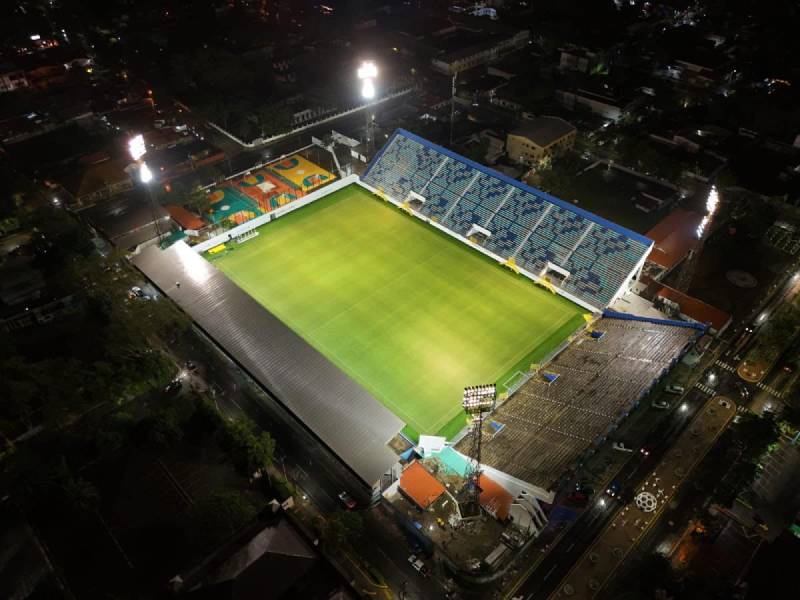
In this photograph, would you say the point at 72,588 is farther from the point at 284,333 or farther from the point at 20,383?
the point at 284,333

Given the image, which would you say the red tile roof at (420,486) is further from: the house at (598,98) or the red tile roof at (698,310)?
the house at (598,98)

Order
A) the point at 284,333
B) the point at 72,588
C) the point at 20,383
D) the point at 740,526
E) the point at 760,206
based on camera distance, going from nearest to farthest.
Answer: the point at 72,588
the point at 740,526
the point at 20,383
the point at 284,333
the point at 760,206

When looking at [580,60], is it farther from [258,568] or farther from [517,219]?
[258,568]

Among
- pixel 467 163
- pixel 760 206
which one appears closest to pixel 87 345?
pixel 467 163

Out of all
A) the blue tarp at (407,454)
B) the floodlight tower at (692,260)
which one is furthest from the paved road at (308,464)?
the floodlight tower at (692,260)

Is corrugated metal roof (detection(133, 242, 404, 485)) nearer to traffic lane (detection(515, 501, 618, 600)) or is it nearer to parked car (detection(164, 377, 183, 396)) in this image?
parked car (detection(164, 377, 183, 396))

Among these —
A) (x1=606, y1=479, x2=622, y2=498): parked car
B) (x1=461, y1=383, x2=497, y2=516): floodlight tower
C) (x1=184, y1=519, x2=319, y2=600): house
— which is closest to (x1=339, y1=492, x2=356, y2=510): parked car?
(x1=184, y1=519, x2=319, y2=600): house

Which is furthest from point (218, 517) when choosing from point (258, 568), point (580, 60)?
point (580, 60)
